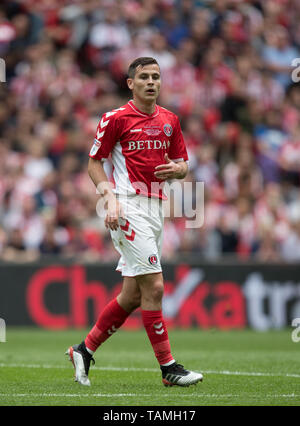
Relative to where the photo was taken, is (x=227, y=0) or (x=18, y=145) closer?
(x=18, y=145)

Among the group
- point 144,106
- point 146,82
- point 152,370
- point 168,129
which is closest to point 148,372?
point 152,370

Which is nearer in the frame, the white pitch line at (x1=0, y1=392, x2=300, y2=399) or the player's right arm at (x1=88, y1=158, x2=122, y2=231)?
the white pitch line at (x1=0, y1=392, x2=300, y2=399)

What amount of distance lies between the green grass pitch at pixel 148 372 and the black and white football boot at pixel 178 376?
6 centimetres

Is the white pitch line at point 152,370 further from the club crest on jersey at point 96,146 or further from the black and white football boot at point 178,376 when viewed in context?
the club crest on jersey at point 96,146

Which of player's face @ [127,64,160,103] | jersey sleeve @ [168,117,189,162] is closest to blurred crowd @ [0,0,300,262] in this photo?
jersey sleeve @ [168,117,189,162]

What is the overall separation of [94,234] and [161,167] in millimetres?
8138

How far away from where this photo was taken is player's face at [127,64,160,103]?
24.7 feet

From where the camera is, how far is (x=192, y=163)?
664 inches

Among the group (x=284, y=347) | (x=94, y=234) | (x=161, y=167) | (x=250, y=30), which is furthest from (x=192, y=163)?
(x=161, y=167)

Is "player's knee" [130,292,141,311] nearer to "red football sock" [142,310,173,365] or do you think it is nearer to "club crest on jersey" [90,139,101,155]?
"red football sock" [142,310,173,365]

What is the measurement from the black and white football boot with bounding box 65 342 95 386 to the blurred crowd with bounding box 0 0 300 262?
7341mm

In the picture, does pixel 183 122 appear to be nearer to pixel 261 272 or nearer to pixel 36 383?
pixel 261 272

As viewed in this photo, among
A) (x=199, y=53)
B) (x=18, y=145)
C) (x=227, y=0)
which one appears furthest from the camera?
(x=227, y=0)

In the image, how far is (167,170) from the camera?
738 cm
